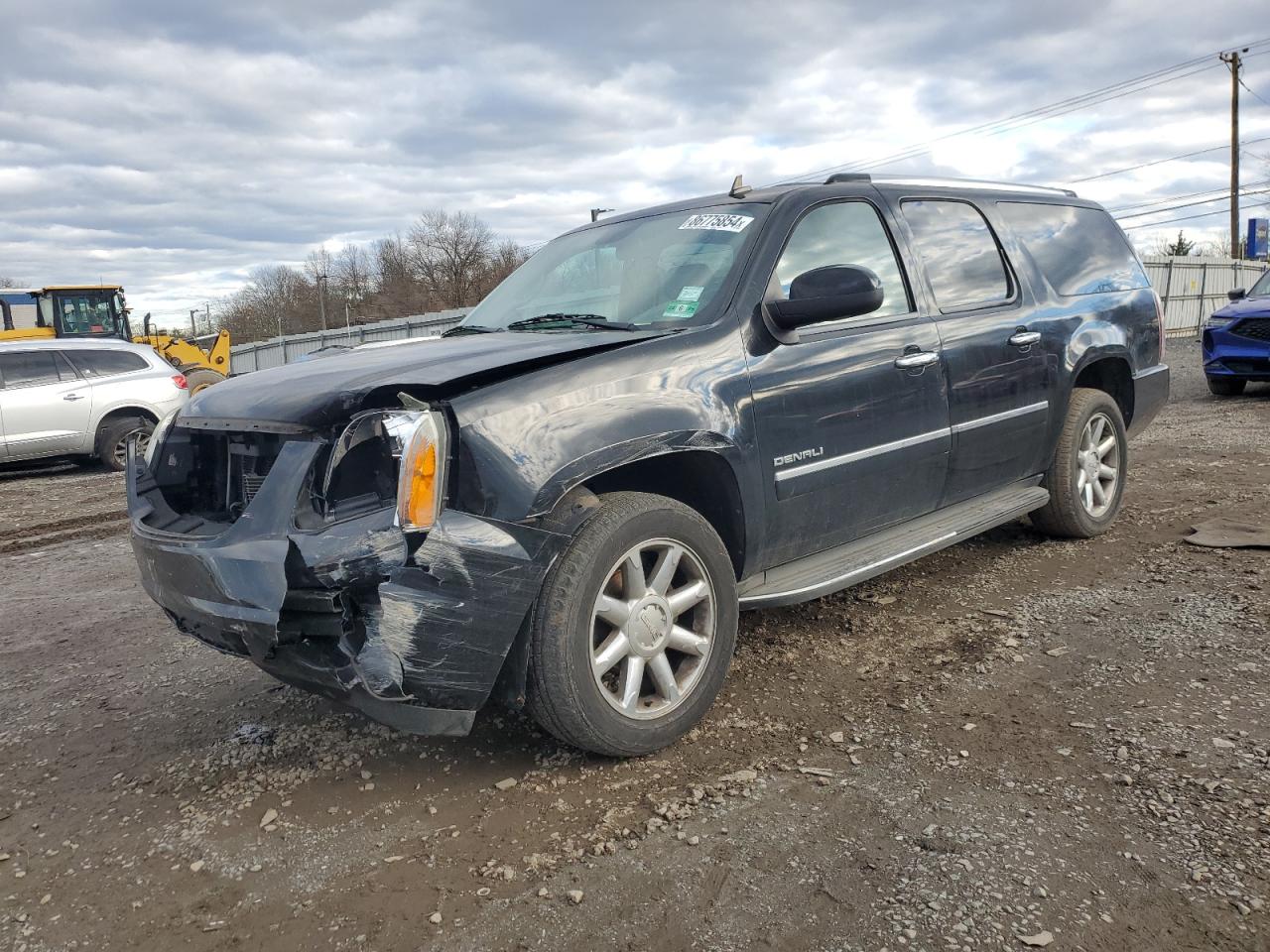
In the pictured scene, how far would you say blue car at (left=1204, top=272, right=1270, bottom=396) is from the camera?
36.5 ft

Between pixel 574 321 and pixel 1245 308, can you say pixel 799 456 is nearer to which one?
pixel 574 321

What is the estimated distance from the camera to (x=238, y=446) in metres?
2.93

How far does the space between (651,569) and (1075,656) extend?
184 centimetres

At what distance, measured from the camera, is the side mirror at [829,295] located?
3.28m

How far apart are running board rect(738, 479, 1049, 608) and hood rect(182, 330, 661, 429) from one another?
1026 millimetres

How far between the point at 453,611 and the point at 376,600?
0.67ft

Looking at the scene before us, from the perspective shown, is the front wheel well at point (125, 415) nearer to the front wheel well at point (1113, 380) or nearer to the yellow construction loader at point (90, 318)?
the yellow construction loader at point (90, 318)

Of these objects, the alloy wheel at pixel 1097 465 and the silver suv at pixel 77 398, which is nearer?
the alloy wheel at pixel 1097 465

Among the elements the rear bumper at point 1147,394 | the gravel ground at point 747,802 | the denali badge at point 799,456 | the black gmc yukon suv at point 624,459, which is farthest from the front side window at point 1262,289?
the denali badge at point 799,456

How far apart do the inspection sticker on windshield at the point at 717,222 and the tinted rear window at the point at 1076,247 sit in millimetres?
1821

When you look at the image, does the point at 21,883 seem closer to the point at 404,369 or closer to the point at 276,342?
the point at 404,369

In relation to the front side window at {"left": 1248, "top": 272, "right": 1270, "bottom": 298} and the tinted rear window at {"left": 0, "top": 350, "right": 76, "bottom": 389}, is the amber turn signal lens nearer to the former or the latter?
the tinted rear window at {"left": 0, "top": 350, "right": 76, "bottom": 389}

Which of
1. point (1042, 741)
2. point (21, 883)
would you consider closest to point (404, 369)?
point (21, 883)

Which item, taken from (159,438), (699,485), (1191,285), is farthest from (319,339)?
(699,485)
